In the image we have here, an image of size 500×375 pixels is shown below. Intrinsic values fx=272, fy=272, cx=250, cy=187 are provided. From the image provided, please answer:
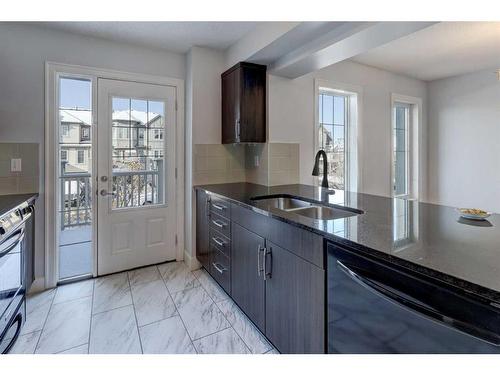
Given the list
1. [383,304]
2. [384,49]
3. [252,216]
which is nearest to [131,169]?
[252,216]

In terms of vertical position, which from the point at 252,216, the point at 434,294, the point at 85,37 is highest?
the point at 85,37

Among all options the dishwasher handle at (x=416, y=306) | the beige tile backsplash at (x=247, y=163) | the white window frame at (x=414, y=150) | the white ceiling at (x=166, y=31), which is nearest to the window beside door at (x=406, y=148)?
the white window frame at (x=414, y=150)

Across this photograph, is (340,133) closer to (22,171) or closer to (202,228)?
(202,228)

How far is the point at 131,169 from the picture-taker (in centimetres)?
287

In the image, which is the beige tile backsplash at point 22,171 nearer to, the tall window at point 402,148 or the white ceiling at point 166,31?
the white ceiling at point 166,31

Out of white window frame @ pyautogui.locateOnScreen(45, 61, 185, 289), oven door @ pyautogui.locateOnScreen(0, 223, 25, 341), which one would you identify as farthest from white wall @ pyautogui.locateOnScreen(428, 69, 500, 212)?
oven door @ pyautogui.locateOnScreen(0, 223, 25, 341)

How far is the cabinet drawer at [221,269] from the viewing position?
2193mm

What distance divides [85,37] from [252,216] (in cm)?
238

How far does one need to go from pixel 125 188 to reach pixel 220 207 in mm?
1196

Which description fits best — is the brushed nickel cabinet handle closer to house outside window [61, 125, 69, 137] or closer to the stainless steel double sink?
the stainless steel double sink

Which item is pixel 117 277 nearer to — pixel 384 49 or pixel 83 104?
pixel 83 104

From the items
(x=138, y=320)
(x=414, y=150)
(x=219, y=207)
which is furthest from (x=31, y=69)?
(x=414, y=150)

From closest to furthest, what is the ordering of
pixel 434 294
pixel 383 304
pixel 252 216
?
pixel 434 294 → pixel 383 304 → pixel 252 216

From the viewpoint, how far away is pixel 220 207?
91.7 inches
